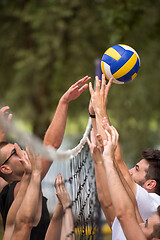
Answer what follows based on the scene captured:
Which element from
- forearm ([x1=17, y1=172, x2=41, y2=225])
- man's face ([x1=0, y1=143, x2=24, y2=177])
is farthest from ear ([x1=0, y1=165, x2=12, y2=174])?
forearm ([x1=17, y1=172, x2=41, y2=225])

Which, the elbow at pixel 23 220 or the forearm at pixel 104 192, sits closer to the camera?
the elbow at pixel 23 220

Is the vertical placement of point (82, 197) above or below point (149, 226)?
above

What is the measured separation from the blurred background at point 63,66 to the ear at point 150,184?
23.7 feet

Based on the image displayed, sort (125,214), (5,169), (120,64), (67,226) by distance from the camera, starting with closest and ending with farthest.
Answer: (125,214), (67,226), (5,169), (120,64)

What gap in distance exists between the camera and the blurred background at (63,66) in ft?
36.0

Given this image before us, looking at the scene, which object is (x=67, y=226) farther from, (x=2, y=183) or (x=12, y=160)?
(x=2, y=183)

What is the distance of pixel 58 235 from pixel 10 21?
9.63m

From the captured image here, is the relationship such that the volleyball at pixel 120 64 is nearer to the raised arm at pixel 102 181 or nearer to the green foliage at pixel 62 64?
the raised arm at pixel 102 181

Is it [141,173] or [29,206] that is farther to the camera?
[141,173]

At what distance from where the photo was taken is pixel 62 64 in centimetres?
1198

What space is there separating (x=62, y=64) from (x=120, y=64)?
8.19 meters

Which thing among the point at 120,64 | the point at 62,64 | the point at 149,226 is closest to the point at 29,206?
the point at 149,226

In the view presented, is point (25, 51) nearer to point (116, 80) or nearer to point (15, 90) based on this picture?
point (15, 90)

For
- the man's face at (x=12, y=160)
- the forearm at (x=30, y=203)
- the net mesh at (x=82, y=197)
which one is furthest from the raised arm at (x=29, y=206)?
the net mesh at (x=82, y=197)
